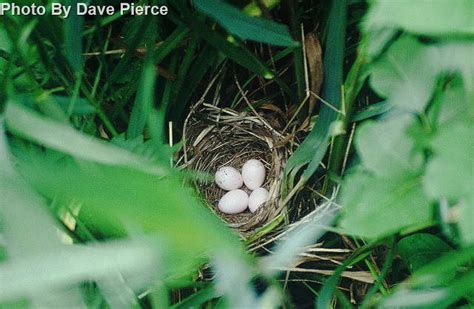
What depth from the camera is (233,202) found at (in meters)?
1.28

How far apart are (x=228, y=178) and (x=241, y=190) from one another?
42 mm

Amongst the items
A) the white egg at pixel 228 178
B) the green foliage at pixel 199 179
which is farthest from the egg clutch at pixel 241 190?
the green foliage at pixel 199 179

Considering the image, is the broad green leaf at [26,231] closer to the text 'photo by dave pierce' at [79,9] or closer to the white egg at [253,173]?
the text 'photo by dave pierce' at [79,9]

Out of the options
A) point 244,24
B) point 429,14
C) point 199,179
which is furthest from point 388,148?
point 199,179

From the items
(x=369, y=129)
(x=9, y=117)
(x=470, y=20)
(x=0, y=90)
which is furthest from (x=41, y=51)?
(x=470, y=20)

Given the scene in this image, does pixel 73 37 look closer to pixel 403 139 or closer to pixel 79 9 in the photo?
pixel 79 9

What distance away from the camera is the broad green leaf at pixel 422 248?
2.72 feet

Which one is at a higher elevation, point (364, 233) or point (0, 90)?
point (0, 90)

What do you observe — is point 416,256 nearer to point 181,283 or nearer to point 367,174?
point 367,174

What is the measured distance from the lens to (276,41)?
871 mm

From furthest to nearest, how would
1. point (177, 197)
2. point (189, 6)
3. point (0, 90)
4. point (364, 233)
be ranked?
point (189, 6) < point (0, 90) < point (364, 233) < point (177, 197)

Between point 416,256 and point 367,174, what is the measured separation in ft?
0.70

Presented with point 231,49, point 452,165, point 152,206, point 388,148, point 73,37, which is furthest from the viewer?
point 231,49

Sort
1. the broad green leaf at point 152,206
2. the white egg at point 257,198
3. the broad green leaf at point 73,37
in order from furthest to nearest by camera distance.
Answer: the white egg at point 257,198
the broad green leaf at point 73,37
the broad green leaf at point 152,206
